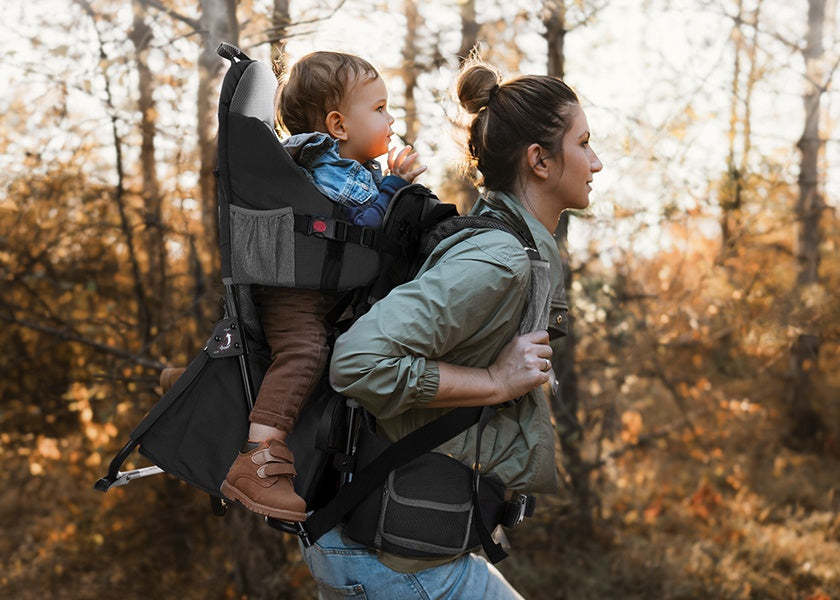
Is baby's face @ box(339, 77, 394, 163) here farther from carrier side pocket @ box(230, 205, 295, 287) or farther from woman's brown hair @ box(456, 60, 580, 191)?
carrier side pocket @ box(230, 205, 295, 287)

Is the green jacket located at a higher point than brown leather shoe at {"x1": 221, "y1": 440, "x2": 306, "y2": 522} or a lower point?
higher

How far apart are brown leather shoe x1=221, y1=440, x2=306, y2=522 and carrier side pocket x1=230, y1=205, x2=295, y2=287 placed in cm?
37

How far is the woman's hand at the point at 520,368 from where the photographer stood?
169 cm

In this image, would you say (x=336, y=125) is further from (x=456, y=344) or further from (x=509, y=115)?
(x=456, y=344)

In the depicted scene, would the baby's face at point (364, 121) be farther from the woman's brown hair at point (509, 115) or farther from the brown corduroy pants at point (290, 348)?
the brown corduroy pants at point (290, 348)

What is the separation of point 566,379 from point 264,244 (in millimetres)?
4063

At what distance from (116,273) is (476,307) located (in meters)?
4.94

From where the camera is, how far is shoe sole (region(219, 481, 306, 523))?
1.71 m

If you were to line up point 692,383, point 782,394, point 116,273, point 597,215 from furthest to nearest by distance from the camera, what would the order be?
point 782,394 → point 692,383 → point 116,273 → point 597,215

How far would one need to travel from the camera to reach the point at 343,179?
1.93 meters

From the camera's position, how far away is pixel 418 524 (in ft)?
5.57

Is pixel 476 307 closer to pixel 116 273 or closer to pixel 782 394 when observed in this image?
pixel 116 273

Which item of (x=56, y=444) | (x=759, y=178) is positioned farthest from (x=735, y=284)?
(x=56, y=444)

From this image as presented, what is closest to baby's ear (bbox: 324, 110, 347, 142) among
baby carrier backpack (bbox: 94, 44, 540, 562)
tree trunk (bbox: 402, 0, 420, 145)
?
baby carrier backpack (bbox: 94, 44, 540, 562)
